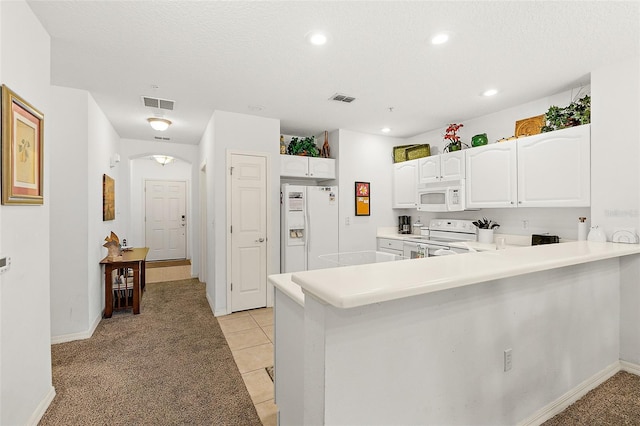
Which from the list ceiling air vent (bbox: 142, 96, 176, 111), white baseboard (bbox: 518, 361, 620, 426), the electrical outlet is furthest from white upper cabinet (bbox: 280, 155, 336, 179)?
white baseboard (bbox: 518, 361, 620, 426)

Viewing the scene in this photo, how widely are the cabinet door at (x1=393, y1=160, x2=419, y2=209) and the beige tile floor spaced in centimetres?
264

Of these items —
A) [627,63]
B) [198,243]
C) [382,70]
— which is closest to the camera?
[627,63]

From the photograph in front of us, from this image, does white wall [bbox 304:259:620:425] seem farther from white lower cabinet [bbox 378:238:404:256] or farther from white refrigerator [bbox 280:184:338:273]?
white refrigerator [bbox 280:184:338:273]

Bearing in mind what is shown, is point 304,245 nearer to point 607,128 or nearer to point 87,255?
point 87,255

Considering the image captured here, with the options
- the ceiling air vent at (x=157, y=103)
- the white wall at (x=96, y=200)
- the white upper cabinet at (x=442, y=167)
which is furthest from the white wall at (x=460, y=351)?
the ceiling air vent at (x=157, y=103)

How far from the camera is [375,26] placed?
205cm

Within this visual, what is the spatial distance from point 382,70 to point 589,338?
2608 millimetres

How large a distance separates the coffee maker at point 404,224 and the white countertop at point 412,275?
3.19 meters

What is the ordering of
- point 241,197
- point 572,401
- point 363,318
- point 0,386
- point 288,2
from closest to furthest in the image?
point 363,318 < point 0,386 < point 288,2 < point 572,401 < point 241,197

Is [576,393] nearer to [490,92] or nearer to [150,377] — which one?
[490,92]

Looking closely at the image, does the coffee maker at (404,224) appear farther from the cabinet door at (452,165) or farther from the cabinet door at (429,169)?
the cabinet door at (452,165)

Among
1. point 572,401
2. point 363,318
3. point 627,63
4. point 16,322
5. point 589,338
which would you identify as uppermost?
point 627,63

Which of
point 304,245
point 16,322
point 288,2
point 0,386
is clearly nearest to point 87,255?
point 16,322

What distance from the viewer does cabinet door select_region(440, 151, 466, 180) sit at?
3.97 meters
